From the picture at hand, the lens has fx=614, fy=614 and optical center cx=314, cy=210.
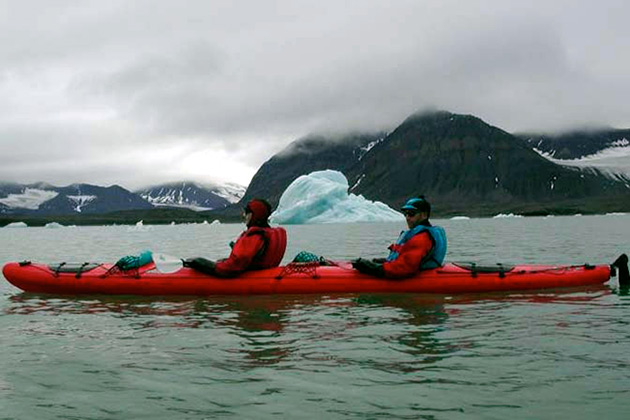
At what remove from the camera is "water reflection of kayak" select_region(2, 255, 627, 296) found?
12812 mm

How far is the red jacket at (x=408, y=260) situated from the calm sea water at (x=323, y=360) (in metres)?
0.67

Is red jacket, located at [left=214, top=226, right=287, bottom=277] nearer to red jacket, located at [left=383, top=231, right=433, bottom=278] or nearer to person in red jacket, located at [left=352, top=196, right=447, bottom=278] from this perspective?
person in red jacket, located at [left=352, top=196, right=447, bottom=278]

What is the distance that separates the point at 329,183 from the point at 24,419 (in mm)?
87409

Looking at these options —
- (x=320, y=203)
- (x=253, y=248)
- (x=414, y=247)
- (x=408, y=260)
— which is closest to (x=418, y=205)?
(x=414, y=247)

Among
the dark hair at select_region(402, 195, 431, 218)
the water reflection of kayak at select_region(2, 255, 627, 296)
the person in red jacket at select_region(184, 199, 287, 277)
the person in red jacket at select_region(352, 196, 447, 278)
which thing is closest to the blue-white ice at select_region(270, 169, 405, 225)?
the water reflection of kayak at select_region(2, 255, 627, 296)

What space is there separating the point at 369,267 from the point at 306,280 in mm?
1352

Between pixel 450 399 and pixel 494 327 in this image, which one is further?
pixel 494 327

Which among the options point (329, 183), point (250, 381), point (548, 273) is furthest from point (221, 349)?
point (329, 183)

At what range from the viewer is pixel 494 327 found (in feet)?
30.1

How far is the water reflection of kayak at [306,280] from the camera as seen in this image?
12812mm

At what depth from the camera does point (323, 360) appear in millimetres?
7367

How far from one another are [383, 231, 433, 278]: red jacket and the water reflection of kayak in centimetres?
24

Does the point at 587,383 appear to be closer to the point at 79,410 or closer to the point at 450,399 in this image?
the point at 450,399

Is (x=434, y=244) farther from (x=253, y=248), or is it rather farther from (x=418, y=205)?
(x=253, y=248)
